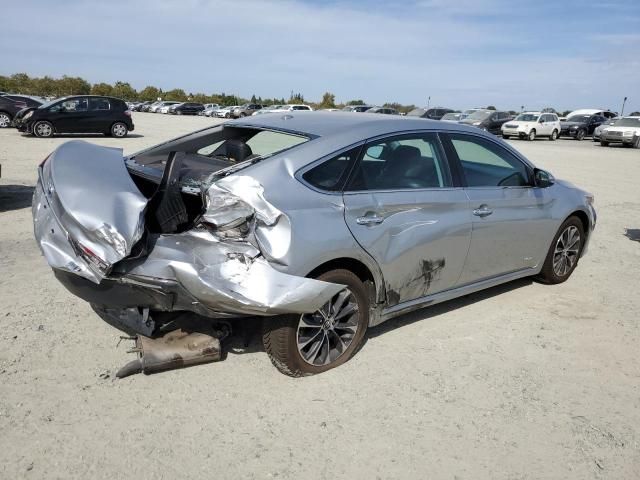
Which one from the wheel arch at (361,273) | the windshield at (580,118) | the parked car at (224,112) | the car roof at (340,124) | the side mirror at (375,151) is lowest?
the parked car at (224,112)

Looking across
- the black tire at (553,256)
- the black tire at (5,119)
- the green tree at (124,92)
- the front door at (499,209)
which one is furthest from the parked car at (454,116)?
the green tree at (124,92)

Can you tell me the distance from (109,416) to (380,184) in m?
2.22

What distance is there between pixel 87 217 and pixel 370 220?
1.69m

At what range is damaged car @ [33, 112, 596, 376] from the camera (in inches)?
117

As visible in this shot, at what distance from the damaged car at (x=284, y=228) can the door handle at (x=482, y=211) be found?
0.06 ft

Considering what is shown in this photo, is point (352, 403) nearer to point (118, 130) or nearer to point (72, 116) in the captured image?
point (72, 116)

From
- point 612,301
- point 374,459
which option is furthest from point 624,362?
point 374,459

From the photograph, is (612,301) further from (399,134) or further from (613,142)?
(613,142)

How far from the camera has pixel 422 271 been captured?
3.91 m

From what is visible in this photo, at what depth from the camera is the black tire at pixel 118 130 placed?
19969mm

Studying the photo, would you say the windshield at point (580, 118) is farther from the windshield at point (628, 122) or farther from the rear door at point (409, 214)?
the rear door at point (409, 214)

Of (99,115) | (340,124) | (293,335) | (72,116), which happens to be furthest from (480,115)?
(293,335)

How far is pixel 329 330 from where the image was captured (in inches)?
138

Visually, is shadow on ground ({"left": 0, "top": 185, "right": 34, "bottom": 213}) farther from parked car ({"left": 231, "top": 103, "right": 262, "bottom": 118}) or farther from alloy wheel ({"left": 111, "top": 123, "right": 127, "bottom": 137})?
parked car ({"left": 231, "top": 103, "right": 262, "bottom": 118})
